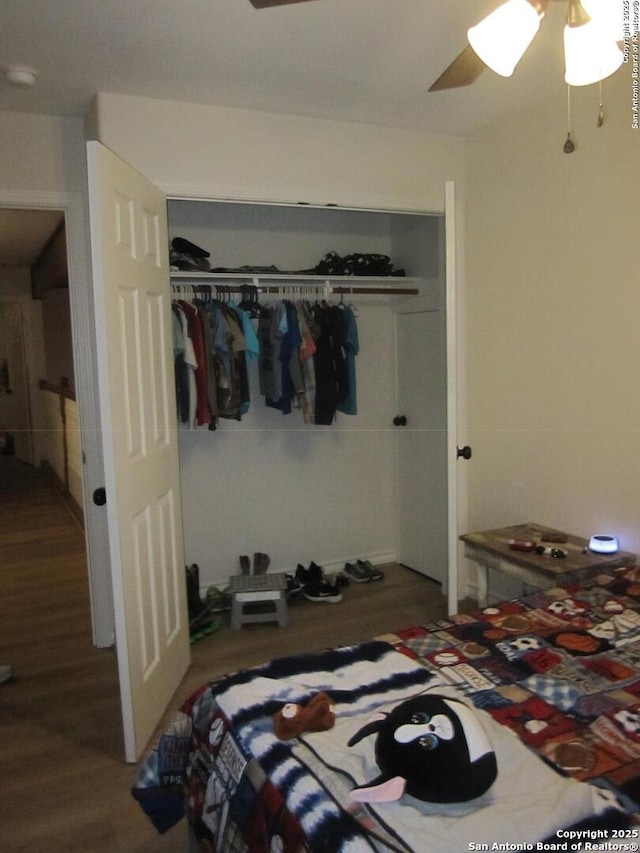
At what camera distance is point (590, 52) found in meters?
1.51

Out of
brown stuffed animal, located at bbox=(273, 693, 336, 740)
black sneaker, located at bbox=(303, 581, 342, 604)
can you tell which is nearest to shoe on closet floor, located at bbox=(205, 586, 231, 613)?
black sneaker, located at bbox=(303, 581, 342, 604)

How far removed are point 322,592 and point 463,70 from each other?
2.65m

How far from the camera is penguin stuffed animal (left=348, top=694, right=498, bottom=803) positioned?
1075 mm

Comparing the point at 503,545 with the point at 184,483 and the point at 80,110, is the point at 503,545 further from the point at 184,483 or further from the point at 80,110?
the point at 80,110

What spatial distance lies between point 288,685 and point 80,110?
251 cm

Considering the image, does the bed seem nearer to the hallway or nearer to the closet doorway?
the hallway

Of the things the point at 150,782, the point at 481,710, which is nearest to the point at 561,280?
the point at 481,710

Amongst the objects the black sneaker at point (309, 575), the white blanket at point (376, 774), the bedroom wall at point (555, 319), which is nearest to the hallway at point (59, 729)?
the white blanket at point (376, 774)

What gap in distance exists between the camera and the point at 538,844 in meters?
0.98

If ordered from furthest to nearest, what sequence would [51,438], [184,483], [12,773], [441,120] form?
[51,438]
[184,483]
[441,120]
[12,773]

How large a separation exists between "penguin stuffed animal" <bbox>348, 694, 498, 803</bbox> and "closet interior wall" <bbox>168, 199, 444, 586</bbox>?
249 centimetres

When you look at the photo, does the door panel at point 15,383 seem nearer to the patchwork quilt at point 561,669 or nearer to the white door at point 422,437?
the white door at point 422,437

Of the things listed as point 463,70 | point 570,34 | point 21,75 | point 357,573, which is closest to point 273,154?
point 21,75

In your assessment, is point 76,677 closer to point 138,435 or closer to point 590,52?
A: point 138,435
